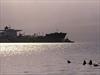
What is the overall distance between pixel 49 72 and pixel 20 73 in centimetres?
366

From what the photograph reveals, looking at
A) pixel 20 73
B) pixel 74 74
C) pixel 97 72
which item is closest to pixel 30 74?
pixel 20 73

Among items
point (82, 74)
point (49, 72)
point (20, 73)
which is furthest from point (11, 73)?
point (82, 74)

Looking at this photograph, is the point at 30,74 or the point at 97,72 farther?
the point at 97,72

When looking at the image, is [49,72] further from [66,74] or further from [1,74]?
[1,74]

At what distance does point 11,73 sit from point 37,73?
282 centimetres

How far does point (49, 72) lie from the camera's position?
149 feet

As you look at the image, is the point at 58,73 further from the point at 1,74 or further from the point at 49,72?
the point at 1,74

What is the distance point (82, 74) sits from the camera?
4441 centimetres

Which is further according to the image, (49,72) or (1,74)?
(49,72)

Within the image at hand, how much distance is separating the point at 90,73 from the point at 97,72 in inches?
41.2

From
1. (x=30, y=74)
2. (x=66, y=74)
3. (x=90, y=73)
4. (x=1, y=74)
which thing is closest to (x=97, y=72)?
(x=90, y=73)

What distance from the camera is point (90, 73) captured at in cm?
4575

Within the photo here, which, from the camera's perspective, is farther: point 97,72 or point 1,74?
point 97,72

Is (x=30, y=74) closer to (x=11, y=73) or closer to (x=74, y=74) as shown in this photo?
(x=11, y=73)
